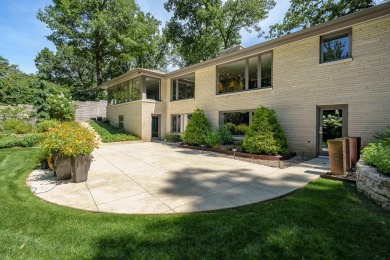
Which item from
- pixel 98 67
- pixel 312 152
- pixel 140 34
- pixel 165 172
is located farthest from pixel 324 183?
pixel 98 67

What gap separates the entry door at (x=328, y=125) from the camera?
8.28 meters

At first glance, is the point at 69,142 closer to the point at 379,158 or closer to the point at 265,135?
the point at 265,135

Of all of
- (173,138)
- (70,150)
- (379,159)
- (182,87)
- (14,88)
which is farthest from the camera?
(14,88)

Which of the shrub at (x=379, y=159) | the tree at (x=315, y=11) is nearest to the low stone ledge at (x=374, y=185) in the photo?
the shrub at (x=379, y=159)

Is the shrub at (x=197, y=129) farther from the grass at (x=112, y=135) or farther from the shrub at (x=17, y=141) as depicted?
the shrub at (x=17, y=141)

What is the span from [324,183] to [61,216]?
6.10m

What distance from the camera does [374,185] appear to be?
402cm

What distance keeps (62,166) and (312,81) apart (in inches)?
393

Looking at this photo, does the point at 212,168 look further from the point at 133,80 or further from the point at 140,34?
the point at 140,34

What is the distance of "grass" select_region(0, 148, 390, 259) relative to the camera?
2.44m

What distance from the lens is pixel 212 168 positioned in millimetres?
6969

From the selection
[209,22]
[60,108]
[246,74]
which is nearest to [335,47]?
[246,74]

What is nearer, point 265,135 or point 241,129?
point 265,135

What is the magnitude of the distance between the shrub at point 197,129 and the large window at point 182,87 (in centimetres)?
316
